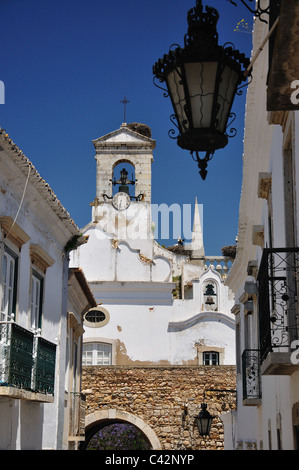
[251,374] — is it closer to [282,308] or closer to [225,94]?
[282,308]

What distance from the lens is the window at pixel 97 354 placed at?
29688 mm

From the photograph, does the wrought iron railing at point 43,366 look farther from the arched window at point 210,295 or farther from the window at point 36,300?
the arched window at point 210,295

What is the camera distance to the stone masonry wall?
2458 cm

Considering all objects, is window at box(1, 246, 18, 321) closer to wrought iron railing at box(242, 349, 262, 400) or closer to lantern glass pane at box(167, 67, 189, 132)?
wrought iron railing at box(242, 349, 262, 400)

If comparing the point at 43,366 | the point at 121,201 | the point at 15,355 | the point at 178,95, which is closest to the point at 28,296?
the point at 43,366

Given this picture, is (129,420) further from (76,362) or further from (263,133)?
(263,133)

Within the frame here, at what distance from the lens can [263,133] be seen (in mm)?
10719

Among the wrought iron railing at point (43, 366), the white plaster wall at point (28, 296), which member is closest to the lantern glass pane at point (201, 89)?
the white plaster wall at point (28, 296)

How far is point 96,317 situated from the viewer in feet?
99.3

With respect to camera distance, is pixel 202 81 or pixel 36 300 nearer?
pixel 202 81

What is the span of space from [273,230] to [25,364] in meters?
3.86

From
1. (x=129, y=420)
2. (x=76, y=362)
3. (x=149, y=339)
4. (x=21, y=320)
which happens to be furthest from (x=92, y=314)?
(x=21, y=320)

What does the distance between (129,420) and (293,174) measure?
17.5 metres

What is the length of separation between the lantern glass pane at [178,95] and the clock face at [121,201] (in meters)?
29.8
